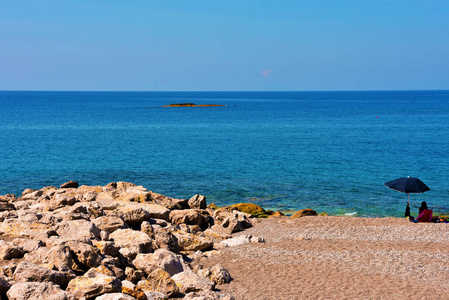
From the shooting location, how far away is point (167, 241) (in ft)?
53.5

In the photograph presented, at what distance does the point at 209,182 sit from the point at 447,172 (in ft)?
77.8

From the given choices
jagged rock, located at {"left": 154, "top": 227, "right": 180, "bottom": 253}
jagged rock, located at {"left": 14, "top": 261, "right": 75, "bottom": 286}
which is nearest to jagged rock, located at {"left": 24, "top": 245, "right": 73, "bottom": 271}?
jagged rock, located at {"left": 14, "top": 261, "right": 75, "bottom": 286}

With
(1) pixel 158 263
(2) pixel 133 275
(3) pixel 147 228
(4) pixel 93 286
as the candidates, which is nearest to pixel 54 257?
(4) pixel 93 286

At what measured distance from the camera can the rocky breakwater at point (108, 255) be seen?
11.0 m

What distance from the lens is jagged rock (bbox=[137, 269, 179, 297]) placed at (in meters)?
12.2

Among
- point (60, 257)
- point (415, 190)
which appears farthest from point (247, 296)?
point (415, 190)

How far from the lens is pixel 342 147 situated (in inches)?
2434

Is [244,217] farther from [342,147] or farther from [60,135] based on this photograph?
[60,135]

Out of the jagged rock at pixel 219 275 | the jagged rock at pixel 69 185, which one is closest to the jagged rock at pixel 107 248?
the jagged rock at pixel 219 275

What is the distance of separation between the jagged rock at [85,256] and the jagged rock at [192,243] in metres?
4.89

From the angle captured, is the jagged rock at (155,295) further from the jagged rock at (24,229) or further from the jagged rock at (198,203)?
the jagged rock at (198,203)

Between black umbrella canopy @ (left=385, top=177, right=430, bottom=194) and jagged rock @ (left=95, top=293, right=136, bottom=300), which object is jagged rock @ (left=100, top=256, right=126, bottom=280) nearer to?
jagged rock @ (left=95, top=293, right=136, bottom=300)

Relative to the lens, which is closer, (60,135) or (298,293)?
(298,293)

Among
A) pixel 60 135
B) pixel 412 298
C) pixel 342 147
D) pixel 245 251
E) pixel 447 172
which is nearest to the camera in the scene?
pixel 412 298
